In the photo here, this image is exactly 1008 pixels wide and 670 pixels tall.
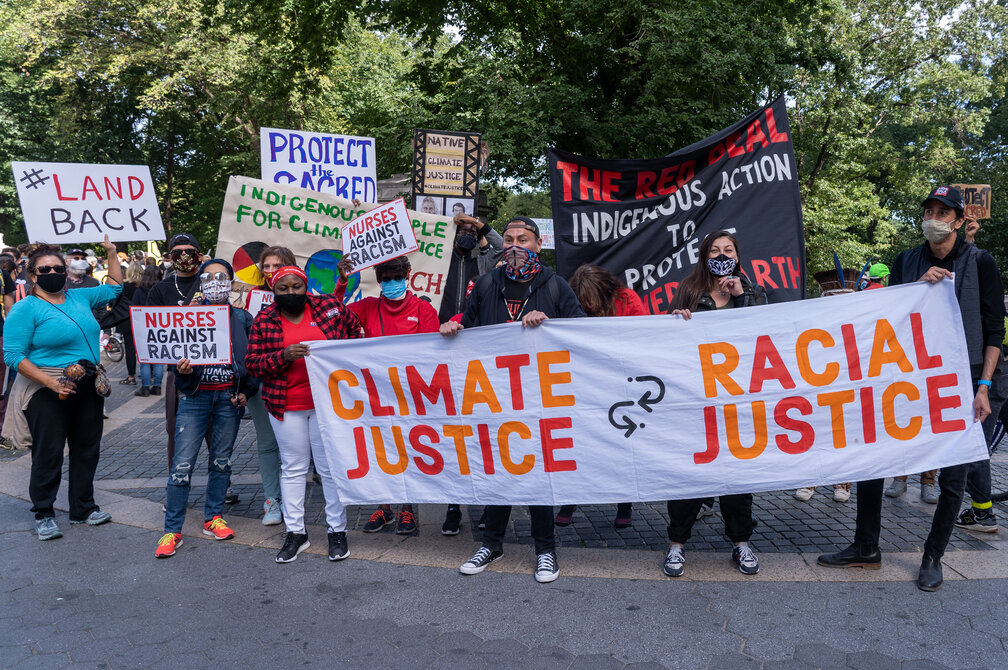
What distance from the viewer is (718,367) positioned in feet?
13.8

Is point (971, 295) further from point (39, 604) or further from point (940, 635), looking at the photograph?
point (39, 604)

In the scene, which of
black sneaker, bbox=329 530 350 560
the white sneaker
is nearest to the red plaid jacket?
black sneaker, bbox=329 530 350 560

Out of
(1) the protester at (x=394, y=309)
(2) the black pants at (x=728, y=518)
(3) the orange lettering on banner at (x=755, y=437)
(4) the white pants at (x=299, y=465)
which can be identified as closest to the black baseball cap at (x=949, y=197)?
(3) the orange lettering on banner at (x=755, y=437)

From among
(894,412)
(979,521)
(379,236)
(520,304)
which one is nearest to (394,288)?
(379,236)

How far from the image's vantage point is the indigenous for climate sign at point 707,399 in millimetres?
4164

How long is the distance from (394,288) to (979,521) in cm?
424

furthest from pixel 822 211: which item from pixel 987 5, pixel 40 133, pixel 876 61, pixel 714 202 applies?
pixel 40 133

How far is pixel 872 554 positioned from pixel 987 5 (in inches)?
858

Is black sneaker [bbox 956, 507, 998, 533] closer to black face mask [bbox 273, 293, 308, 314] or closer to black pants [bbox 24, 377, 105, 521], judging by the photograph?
black face mask [bbox 273, 293, 308, 314]

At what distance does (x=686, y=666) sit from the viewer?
10.8ft

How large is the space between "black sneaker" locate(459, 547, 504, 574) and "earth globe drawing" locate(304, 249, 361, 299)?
271cm

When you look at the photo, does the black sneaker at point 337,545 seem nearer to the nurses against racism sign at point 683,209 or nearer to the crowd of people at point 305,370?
the crowd of people at point 305,370

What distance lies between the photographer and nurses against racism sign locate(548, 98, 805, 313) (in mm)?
5137

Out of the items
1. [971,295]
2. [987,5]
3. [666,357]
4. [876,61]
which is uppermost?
[987,5]
